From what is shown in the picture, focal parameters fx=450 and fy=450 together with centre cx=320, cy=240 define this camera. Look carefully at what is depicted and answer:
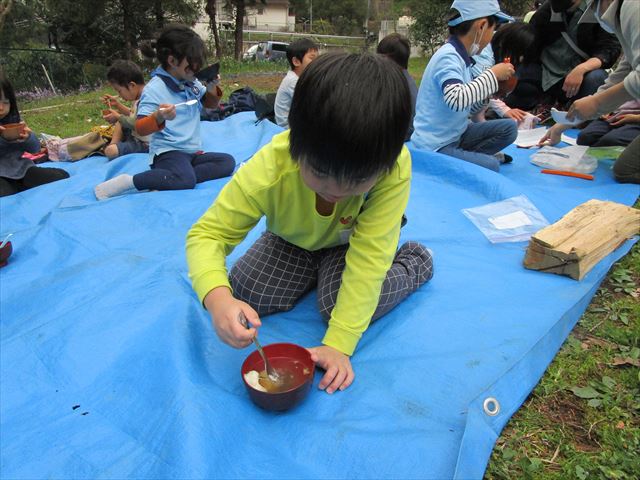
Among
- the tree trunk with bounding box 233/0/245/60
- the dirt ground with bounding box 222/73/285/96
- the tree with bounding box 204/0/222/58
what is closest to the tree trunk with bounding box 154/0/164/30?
the tree with bounding box 204/0/222/58

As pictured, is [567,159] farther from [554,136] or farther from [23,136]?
[23,136]

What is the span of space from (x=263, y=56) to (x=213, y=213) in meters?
17.2

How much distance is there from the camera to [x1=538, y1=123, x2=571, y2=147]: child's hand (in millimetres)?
3117

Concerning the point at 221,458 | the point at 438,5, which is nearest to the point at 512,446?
the point at 221,458

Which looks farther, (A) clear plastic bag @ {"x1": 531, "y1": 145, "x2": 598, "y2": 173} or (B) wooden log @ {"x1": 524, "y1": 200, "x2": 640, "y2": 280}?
(A) clear plastic bag @ {"x1": 531, "y1": 145, "x2": 598, "y2": 173}

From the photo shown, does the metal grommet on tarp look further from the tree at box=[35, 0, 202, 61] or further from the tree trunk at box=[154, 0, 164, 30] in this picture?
the tree at box=[35, 0, 202, 61]

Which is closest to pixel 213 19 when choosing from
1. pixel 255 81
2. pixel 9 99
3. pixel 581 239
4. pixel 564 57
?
pixel 255 81

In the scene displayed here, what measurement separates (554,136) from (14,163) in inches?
148

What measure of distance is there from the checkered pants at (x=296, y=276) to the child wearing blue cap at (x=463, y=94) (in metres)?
1.49

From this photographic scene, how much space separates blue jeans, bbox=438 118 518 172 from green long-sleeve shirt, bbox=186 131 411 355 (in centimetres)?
181

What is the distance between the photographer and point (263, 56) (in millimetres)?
17016

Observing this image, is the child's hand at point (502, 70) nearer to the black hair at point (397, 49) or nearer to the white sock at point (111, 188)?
the black hair at point (397, 49)

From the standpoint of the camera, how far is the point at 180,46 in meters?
2.93

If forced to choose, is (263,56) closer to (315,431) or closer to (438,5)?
(438,5)
